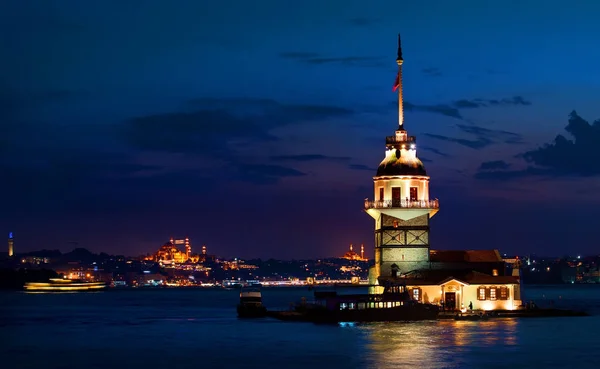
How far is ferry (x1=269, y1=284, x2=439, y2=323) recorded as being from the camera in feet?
290

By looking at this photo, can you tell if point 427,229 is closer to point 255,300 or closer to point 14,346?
point 255,300

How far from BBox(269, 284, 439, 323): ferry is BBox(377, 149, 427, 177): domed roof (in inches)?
412

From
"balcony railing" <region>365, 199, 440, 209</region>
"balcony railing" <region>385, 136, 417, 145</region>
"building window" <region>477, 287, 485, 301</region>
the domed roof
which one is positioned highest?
"balcony railing" <region>385, 136, 417, 145</region>

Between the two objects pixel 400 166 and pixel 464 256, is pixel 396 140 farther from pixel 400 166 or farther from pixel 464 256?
pixel 464 256

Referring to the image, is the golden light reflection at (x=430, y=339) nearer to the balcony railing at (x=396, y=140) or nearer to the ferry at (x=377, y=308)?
the ferry at (x=377, y=308)

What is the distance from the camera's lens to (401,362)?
6250 centimetres

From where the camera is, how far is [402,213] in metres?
93.4

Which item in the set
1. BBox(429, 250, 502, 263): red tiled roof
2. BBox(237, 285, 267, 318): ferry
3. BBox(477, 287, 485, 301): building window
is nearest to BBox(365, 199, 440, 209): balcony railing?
BBox(429, 250, 502, 263): red tiled roof

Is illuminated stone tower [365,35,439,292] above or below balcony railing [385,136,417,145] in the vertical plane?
below

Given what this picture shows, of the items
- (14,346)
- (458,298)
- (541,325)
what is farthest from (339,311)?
(14,346)

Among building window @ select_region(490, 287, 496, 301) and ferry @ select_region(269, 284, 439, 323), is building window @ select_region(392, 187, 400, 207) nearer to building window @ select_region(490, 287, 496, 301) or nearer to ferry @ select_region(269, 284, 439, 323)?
ferry @ select_region(269, 284, 439, 323)

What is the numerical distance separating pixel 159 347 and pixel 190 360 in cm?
950

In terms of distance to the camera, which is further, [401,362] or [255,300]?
[255,300]

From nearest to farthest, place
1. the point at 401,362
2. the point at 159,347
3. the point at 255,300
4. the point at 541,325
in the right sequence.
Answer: the point at 401,362 → the point at 159,347 → the point at 541,325 → the point at 255,300
